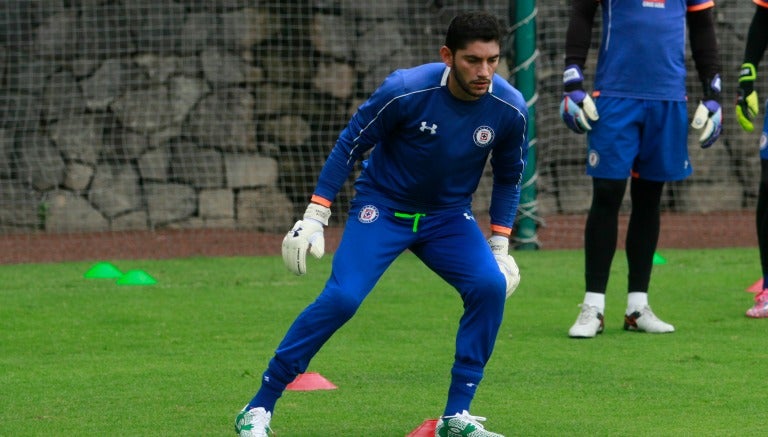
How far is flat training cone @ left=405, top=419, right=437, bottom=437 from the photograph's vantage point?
428 cm

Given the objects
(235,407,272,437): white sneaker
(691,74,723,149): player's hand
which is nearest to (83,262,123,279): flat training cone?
(691,74,723,149): player's hand

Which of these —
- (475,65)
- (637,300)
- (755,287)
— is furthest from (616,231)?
(475,65)

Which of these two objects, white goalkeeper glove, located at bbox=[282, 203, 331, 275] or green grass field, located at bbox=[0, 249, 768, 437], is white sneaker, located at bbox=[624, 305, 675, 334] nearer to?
green grass field, located at bbox=[0, 249, 768, 437]

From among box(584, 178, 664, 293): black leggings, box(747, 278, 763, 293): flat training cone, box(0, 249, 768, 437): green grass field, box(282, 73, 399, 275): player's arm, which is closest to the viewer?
box(282, 73, 399, 275): player's arm

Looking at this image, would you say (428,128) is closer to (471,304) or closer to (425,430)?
(471,304)

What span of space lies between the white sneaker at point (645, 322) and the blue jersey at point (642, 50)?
3.32ft

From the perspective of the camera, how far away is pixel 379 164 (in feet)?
14.8

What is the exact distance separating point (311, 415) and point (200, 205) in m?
7.51

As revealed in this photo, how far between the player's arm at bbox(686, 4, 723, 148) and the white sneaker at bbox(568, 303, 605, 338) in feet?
3.20

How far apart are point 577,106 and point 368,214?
2144 mm

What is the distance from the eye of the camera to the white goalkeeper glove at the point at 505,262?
4.50m

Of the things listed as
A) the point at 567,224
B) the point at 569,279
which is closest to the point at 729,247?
the point at 567,224

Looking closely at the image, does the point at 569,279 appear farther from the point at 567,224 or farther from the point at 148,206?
the point at 148,206

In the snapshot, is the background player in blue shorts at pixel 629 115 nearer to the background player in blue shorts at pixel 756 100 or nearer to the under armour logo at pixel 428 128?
the background player in blue shorts at pixel 756 100
